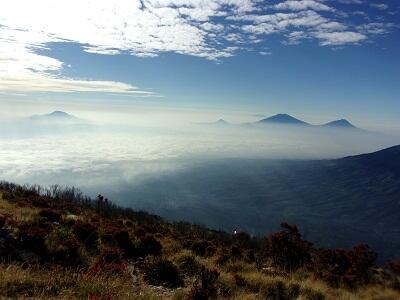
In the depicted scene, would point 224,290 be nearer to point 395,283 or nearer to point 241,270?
point 241,270

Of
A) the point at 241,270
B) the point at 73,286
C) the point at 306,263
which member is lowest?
the point at 306,263

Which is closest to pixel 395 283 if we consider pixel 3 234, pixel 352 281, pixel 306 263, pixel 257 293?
pixel 352 281

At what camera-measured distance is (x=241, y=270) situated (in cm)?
1605

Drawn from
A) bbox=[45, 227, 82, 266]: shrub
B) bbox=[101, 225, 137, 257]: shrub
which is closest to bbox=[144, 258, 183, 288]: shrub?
bbox=[45, 227, 82, 266]: shrub

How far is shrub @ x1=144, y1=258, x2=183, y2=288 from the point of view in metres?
12.7

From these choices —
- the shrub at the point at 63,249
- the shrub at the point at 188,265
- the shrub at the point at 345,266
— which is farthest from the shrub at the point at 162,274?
the shrub at the point at 345,266

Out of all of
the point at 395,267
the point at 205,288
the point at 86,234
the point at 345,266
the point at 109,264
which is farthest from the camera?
the point at 395,267

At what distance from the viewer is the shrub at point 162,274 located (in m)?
12.7

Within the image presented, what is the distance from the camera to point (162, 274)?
519 inches

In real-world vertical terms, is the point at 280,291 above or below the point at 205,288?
below

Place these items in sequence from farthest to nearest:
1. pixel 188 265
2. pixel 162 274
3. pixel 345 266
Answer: pixel 345 266 → pixel 188 265 → pixel 162 274

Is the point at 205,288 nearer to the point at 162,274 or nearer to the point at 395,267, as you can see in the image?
the point at 162,274

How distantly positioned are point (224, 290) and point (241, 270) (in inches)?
177

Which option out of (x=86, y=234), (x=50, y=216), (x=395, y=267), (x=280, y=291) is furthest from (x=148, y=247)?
(x=395, y=267)
